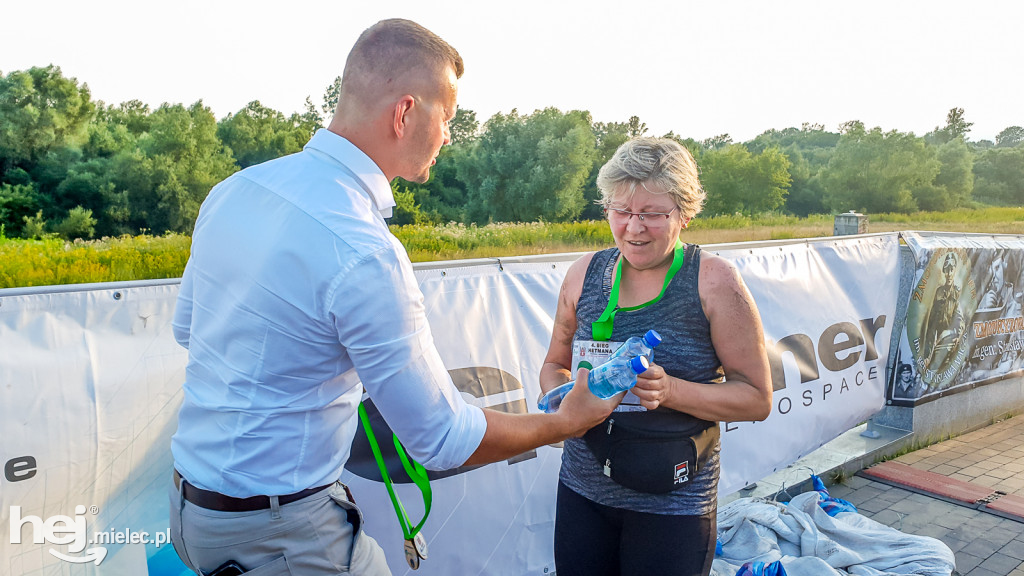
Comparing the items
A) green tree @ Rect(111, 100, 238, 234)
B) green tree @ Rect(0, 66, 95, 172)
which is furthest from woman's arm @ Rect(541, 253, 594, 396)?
green tree @ Rect(0, 66, 95, 172)

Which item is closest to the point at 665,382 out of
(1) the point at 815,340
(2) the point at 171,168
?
(1) the point at 815,340

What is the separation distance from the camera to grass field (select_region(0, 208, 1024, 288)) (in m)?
17.9

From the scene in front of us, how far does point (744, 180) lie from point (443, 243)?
40.0 m

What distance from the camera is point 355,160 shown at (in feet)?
5.02

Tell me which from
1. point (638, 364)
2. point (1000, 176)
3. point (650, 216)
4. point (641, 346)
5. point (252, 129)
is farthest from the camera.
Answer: point (1000, 176)

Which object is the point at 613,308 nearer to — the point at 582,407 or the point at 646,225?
the point at 646,225

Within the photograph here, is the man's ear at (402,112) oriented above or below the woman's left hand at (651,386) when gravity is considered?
above

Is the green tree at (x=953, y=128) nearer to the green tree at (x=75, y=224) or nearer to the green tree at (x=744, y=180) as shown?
the green tree at (x=744, y=180)

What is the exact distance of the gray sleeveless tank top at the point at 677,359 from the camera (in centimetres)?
221

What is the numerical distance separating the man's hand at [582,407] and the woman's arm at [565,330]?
679 millimetres

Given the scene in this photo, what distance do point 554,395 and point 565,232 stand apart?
36.7 metres

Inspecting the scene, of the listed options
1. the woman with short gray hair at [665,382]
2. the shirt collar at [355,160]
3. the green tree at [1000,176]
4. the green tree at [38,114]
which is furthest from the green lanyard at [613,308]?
the green tree at [1000,176]

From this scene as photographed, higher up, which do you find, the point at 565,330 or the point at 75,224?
the point at 565,330

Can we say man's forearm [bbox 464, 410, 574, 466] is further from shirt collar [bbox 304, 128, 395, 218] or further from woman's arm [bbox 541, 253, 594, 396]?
woman's arm [bbox 541, 253, 594, 396]
